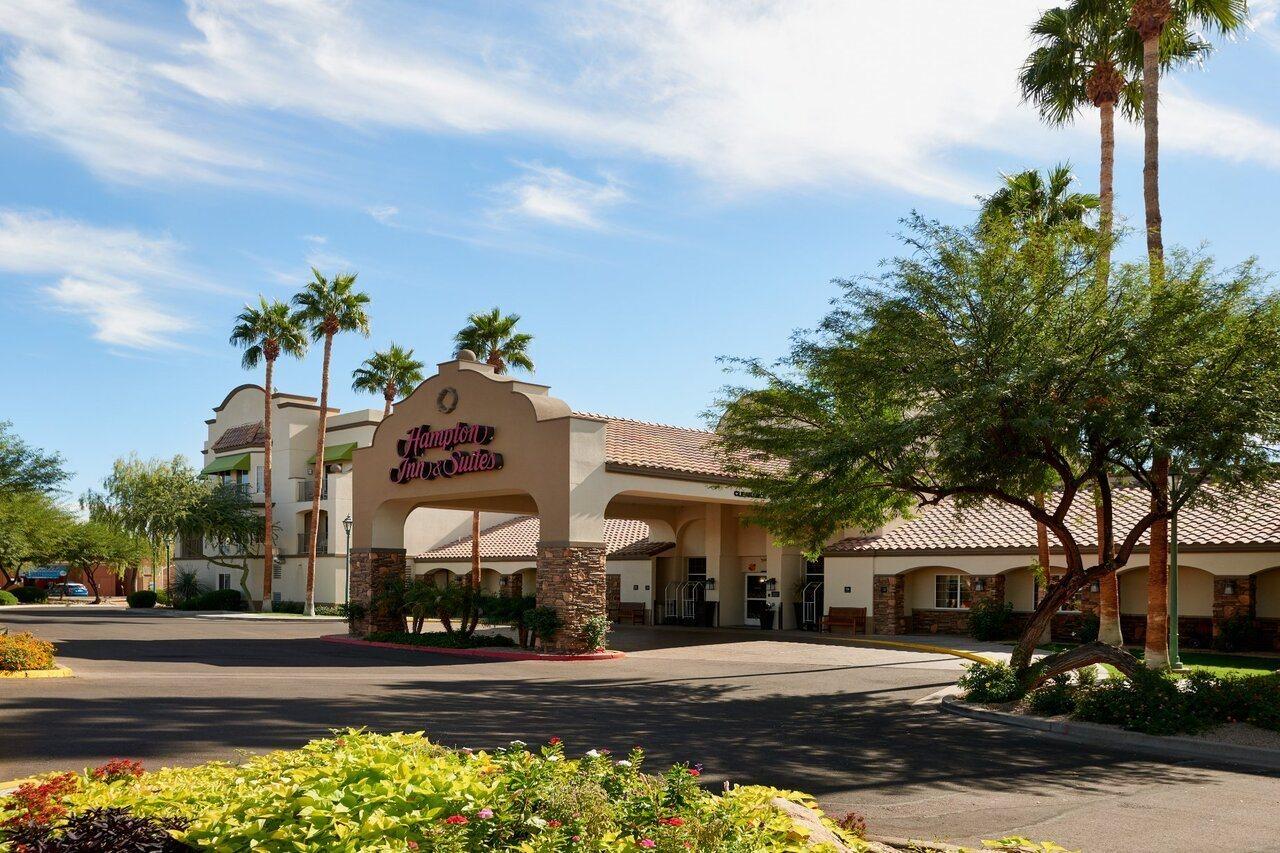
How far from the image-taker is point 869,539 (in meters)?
34.3

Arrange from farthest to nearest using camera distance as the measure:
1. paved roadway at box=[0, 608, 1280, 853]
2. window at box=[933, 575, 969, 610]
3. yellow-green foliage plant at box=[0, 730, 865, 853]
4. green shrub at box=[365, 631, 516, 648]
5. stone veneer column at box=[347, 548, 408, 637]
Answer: window at box=[933, 575, 969, 610] → stone veneer column at box=[347, 548, 408, 637] → green shrub at box=[365, 631, 516, 648] → paved roadway at box=[0, 608, 1280, 853] → yellow-green foliage plant at box=[0, 730, 865, 853]

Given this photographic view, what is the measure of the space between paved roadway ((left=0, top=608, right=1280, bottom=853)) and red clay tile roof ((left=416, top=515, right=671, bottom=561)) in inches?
669

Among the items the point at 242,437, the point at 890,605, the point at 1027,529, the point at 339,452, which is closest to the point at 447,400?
the point at 890,605

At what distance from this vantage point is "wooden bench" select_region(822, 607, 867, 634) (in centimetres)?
3328

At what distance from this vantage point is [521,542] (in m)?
46.2

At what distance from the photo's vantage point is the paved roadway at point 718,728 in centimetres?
927

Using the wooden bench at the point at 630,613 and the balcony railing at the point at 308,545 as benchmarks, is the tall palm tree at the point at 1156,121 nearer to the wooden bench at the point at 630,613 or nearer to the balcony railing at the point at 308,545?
the wooden bench at the point at 630,613

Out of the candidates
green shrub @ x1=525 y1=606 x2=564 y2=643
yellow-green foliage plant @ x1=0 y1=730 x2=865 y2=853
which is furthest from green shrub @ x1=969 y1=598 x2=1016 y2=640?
yellow-green foliage plant @ x1=0 y1=730 x2=865 y2=853

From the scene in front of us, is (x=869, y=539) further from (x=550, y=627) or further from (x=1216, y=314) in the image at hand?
(x=1216, y=314)

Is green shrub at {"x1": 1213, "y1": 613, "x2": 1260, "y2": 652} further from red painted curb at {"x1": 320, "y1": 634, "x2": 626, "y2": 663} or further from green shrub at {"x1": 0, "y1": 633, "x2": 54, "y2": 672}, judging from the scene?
green shrub at {"x1": 0, "y1": 633, "x2": 54, "y2": 672}

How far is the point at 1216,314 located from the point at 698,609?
80.5 feet

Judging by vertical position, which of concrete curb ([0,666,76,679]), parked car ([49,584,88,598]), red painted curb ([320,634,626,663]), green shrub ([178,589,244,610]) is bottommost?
parked car ([49,584,88,598])

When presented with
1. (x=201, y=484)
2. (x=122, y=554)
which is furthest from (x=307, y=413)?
(x=122, y=554)

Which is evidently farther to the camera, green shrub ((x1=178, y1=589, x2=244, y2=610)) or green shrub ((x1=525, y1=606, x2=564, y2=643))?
green shrub ((x1=178, y1=589, x2=244, y2=610))
